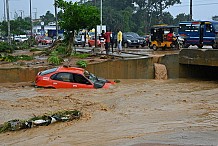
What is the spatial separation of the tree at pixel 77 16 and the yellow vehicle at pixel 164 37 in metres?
6.59

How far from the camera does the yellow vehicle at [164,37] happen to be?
2692 cm

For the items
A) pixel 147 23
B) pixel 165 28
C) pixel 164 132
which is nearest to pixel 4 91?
pixel 164 132

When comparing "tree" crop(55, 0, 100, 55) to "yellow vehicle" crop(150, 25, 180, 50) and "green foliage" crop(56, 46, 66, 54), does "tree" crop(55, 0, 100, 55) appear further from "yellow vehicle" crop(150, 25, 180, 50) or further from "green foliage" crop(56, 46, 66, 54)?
"yellow vehicle" crop(150, 25, 180, 50)

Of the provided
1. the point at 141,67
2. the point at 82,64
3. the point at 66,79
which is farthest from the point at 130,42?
the point at 66,79

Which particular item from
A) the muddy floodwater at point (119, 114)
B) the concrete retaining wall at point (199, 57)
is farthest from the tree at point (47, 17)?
the muddy floodwater at point (119, 114)

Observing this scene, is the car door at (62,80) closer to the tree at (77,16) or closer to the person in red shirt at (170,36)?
the tree at (77,16)

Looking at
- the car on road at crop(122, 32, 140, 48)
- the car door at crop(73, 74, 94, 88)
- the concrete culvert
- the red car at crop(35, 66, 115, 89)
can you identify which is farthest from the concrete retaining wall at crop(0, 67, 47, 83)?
the car on road at crop(122, 32, 140, 48)

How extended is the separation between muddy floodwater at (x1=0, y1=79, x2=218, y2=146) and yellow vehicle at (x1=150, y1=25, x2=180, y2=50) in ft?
29.8

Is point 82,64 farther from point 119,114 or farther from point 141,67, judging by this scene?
point 119,114

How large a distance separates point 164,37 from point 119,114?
55.3ft

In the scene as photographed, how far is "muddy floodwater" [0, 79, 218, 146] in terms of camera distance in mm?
8211

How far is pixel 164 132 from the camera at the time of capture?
865 cm

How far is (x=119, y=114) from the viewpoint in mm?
11281

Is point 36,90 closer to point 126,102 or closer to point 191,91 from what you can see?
point 126,102
